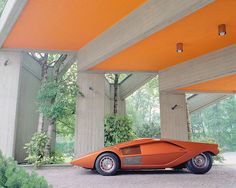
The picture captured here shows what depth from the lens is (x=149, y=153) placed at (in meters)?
5.05

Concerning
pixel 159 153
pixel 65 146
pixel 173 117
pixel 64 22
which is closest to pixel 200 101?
pixel 173 117

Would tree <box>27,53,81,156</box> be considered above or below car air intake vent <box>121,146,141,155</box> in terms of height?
above

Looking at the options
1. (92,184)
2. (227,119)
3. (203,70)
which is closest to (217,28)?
(203,70)

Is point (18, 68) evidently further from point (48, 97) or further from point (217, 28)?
point (217, 28)

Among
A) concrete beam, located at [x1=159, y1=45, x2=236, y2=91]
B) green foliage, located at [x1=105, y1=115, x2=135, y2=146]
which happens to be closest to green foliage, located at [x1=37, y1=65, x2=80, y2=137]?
green foliage, located at [x1=105, y1=115, x2=135, y2=146]

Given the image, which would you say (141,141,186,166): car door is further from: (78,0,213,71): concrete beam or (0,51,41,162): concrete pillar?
(0,51,41,162): concrete pillar

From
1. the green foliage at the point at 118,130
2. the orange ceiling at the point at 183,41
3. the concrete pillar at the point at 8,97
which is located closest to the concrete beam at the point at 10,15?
the concrete pillar at the point at 8,97

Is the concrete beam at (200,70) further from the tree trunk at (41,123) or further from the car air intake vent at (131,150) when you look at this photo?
the tree trunk at (41,123)

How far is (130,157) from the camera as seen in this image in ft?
16.4

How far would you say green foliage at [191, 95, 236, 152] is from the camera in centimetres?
2003

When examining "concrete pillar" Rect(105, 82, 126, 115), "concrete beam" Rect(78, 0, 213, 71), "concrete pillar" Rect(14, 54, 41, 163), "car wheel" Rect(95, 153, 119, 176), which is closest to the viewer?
"concrete beam" Rect(78, 0, 213, 71)

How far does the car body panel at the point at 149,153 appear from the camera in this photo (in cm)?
499

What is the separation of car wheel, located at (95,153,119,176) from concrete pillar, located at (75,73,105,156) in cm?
181

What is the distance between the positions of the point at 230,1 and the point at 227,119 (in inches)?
735
